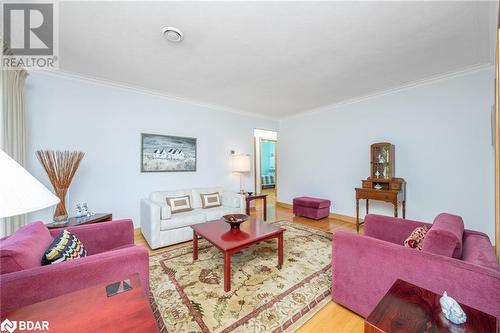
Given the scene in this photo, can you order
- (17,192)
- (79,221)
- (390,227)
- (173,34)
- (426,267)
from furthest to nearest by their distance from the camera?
(79,221), (390,227), (173,34), (426,267), (17,192)

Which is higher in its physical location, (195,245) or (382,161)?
(382,161)

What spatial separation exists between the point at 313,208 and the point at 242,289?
2769 millimetres

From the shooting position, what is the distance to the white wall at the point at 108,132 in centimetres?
280

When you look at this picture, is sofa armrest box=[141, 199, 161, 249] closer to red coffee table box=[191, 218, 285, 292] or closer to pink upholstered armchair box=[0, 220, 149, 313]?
red coffee table box=[191, 218, 285, 292]

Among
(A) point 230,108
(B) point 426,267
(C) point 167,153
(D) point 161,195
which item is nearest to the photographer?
(B) point 426,267

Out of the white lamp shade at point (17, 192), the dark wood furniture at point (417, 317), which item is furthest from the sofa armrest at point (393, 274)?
the white lamp shade at point (17, 192)

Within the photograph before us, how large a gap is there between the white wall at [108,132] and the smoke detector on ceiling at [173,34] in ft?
6.06

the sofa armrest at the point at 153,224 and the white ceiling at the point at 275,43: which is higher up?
the white ceiling at the point at 275,43

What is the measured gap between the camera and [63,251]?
4.54ft

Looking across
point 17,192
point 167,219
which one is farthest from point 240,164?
point 17,192

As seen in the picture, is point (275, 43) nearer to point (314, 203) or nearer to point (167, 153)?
point (167, 153)

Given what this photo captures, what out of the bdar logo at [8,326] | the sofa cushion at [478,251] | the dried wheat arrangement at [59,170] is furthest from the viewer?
the dried wheat arrangement at [59,170]

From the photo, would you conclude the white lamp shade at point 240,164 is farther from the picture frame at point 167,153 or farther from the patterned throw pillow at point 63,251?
the patterned throw pillow at point 63,251

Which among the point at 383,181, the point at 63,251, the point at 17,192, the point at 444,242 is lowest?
the point at 63,251
